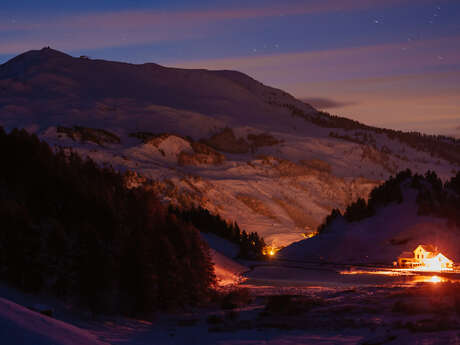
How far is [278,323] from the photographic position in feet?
121

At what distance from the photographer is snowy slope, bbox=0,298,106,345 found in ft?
67.1

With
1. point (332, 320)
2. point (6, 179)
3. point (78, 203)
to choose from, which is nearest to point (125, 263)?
point (78, 203)

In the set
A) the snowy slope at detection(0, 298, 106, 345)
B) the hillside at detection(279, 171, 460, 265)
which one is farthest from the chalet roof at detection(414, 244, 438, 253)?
the snowy slope at detection(0, 298, 106, 345)

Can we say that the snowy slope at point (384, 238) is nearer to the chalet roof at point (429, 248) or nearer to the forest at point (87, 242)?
the chalet roof at point (429, 248)

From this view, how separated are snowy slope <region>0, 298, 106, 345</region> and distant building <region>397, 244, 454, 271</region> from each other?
55864 mm

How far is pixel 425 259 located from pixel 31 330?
61.2 metres

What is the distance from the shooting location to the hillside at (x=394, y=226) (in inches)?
3140

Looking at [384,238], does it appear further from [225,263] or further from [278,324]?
[278,324]

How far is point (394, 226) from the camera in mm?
83938

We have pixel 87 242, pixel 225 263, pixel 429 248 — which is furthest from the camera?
pixel 225 263

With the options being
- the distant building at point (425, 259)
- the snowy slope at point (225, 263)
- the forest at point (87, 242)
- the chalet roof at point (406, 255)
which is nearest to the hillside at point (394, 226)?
the chalet roof at point (406, 255)

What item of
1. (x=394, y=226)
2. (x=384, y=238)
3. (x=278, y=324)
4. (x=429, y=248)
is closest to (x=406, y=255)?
(x=429, y=248)

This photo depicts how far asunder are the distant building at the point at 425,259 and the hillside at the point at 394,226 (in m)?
1.63

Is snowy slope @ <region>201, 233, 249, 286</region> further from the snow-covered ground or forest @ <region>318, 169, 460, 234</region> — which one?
the snow-covered ground
